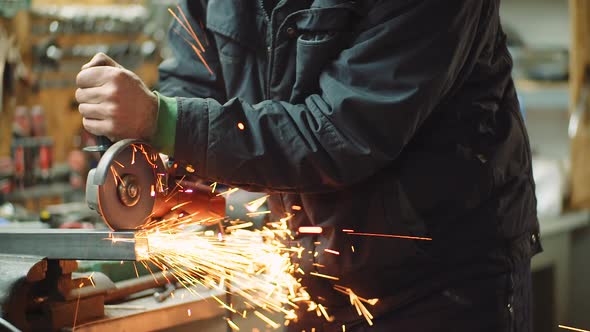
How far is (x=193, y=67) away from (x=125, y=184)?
67cm

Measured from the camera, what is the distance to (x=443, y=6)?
1725 mm

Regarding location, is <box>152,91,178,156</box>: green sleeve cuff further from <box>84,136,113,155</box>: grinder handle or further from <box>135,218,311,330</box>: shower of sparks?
<box>135,218,311,330</box>: shower of sparks

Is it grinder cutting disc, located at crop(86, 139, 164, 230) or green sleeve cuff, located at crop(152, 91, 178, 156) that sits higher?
green sleeve cuff, located at crop(152, 91, 178, 156)

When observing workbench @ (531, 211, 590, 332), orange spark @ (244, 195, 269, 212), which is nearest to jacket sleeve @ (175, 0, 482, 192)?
orange spark @ (244, 195, 269, 212)

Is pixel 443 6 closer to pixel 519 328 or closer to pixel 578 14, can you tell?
pixel 519 328

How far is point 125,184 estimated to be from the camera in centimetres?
171

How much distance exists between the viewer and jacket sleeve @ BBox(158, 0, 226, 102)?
229 cm

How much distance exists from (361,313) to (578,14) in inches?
112

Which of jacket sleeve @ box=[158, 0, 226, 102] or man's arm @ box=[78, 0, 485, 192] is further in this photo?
jacket sleeve @ box=[158, 0, 226, 102]

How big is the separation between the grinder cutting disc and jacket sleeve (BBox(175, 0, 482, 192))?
0.36 feet

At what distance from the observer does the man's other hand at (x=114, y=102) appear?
63.9 inches

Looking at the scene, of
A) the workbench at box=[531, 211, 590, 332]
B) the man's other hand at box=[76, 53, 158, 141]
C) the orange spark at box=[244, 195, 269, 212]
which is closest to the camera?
the man's other hand at box=[76, 53, 158, 141]

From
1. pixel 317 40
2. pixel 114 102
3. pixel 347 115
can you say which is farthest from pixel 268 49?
pixel 114 102

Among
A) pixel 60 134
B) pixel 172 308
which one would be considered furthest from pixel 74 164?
pixel 172 308
